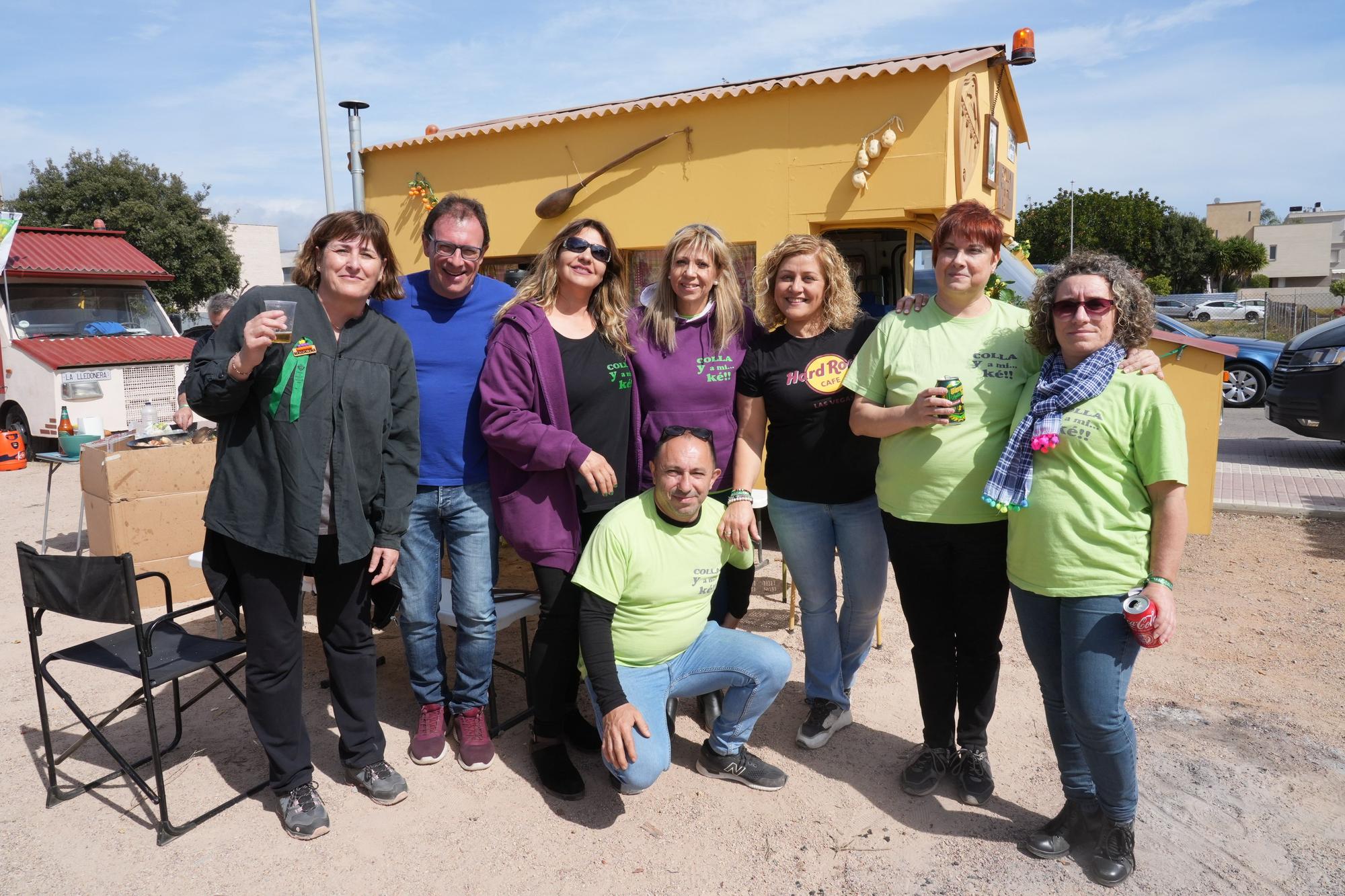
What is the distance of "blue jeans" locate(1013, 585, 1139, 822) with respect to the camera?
2332 millimetres

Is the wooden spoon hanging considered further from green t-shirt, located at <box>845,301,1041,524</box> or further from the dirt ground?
green t-shirt, located at <box>845,301,1041,524</box>

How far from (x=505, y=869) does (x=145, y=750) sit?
174cm

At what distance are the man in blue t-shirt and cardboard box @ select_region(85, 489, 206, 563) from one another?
2.48 metres

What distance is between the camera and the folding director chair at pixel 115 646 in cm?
268

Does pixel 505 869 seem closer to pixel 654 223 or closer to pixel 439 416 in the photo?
pixel 439 416

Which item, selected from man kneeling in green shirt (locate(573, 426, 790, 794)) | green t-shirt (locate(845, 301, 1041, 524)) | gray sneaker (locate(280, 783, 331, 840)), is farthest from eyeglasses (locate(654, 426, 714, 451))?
gray sneaker (locate(280, 783, 331, 840))

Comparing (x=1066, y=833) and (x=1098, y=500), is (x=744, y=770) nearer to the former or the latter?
(x=1066, y=833)

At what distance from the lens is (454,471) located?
120 inches

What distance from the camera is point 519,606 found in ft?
11.5

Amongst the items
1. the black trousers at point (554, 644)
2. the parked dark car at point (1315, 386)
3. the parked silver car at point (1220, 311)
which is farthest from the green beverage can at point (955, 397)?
the parked silver car at point (1220, 311)

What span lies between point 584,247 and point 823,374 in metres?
0.94

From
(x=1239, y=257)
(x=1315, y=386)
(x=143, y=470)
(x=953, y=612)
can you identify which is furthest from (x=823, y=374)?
(x=1239, y=257)

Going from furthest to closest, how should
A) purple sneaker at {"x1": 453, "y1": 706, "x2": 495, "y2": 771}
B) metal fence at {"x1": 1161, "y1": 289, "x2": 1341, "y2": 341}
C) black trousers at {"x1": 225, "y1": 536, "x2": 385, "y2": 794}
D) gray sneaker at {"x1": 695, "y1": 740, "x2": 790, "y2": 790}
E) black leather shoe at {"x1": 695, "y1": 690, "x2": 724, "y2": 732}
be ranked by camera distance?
metal fence at {"x1": 1161, "y1": 289, "x2": 1341, "y2": 341}
black leather shoe at {"x1": 695, "y1": 690, "x2": 724, "y2": 732}
purple sneaker at {"x1": 453, "y1": 706, "x2": 495, "y2": 771}
gray sneaker at {"x1": 695, "y1": 740, "x2": 790, "y2": 790}
black trousers at {"x1": 225, "y1": 536, "x2": 385, "y2": 794}

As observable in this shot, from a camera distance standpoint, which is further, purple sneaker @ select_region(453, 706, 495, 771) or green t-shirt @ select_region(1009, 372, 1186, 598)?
purple sneaker @ select_region(453, 706, 495, 771)
